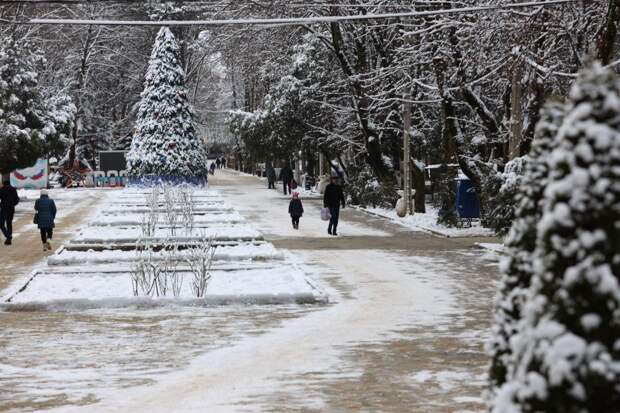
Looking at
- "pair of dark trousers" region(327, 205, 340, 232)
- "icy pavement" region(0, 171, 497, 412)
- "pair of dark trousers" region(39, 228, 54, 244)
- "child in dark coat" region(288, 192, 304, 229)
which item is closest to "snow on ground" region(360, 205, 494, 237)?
"pair of dark trousers" region(327, 205, 340, 232)

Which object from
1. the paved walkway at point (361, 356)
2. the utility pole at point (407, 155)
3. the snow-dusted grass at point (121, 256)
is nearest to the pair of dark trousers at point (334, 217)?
the snow-dusted grass at point (121, 256)

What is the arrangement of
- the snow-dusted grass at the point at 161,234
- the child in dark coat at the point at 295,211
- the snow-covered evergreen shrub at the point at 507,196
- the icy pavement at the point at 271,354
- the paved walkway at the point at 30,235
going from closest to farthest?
1. the icy pavement at the point at 271,354
2. the paved walkway at the point at 30,235
3. the snow-covered evergreen shrub at the point at 507,196
4. the snow-dusted grass at the point at 161,234
5. the child in dark coat at the point at 295,211

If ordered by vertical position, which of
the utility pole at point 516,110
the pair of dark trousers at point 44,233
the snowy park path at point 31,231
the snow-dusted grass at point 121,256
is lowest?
the snowy park path at point 31,231

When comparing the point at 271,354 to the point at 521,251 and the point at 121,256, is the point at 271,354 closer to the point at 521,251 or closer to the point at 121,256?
the point at 521,251

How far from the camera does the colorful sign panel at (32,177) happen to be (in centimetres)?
6431

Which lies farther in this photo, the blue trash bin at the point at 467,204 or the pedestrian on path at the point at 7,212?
the blue trash bin at the point at 467,204

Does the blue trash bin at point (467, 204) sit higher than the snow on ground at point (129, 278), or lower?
higher

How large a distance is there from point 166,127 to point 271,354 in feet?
182

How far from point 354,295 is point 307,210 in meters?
27.6

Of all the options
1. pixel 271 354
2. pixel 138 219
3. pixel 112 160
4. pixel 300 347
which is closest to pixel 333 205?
pixel 138 219

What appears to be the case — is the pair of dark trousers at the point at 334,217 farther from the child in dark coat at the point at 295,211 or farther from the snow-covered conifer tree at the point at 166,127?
the snow-covered conifer tree at the point at 166,127

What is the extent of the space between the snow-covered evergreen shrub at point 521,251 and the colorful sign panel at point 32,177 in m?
61.1

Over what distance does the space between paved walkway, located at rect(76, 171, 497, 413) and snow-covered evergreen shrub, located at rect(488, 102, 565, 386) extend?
4.53 meters

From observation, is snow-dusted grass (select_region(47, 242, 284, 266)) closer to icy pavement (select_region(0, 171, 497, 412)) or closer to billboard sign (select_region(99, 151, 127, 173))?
icy pavement (select_region(0, 171, 497, 412))
